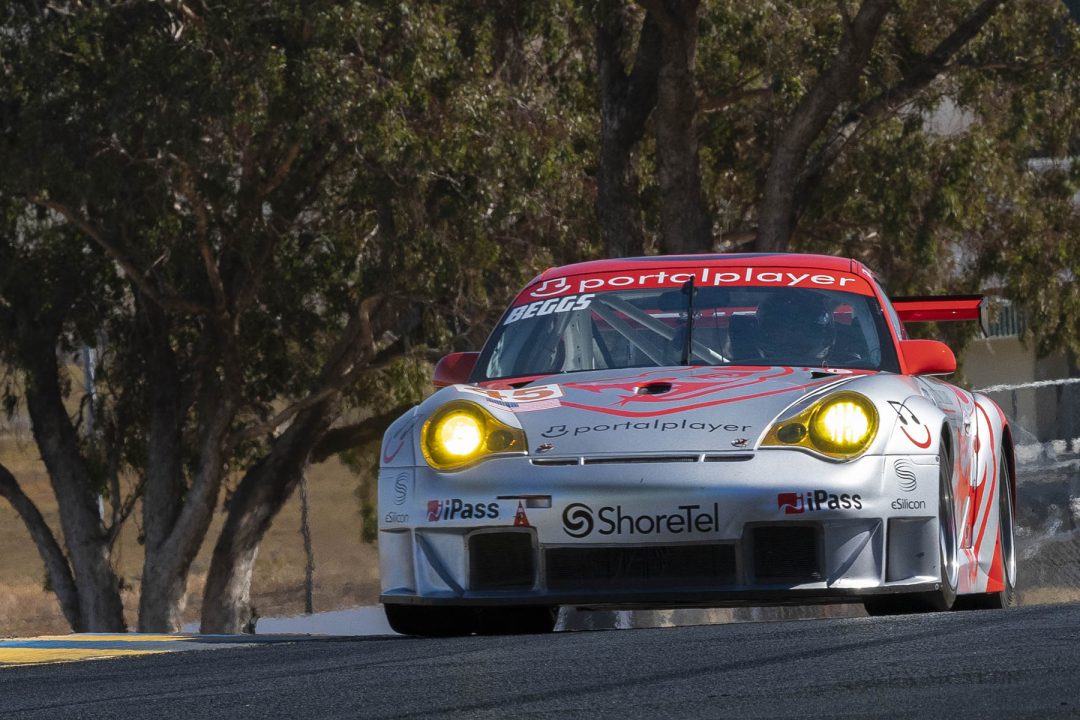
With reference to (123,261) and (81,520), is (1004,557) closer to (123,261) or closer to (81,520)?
(123,261)

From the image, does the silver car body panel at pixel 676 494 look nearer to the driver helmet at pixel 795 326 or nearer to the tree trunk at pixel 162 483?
the driver helmet at pixel 795 326

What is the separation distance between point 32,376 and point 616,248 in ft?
27.2

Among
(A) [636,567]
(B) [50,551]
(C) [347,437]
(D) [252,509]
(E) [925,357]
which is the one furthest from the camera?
(C) [347,437]

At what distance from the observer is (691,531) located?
560 cm

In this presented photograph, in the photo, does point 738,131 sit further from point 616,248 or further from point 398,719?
point 398,719

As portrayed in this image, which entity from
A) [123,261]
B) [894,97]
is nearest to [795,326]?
[894,97]

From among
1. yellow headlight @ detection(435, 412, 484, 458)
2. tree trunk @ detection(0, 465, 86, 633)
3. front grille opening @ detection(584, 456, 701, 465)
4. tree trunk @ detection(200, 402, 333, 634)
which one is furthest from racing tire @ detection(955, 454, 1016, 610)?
tree trunk @ detection(0, 465, 86, 633)

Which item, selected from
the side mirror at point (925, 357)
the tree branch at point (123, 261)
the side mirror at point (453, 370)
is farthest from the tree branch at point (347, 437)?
the side mirror at point (925, 357)

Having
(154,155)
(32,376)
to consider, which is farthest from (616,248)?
(32,376)

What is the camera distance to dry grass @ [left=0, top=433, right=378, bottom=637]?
4250 centimetres

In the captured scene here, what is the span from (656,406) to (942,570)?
108 centimetres

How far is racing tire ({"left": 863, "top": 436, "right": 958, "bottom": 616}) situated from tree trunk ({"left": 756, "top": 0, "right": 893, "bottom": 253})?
11215mm

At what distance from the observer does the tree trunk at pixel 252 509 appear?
75.8ft

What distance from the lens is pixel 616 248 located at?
61.4ft
